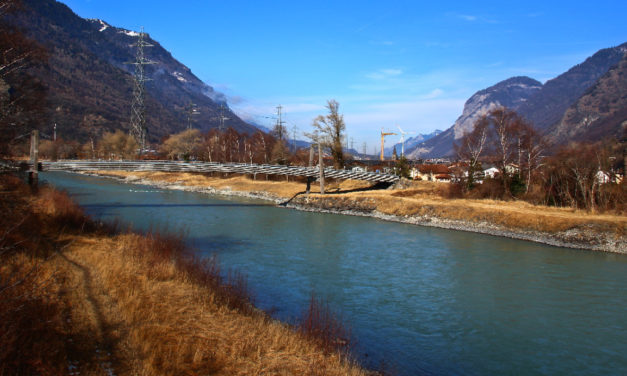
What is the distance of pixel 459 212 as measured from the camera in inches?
1331

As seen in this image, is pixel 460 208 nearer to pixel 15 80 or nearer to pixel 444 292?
pixel 444 292

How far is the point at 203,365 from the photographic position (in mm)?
6703

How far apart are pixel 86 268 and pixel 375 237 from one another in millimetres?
19829

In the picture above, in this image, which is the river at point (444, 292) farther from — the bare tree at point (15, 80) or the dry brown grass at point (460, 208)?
the bare tree at point (15, 80)

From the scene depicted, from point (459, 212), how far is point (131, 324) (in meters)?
29.9

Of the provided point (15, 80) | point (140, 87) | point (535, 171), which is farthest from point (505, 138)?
point (140, 87)

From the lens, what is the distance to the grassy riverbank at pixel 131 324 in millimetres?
6035

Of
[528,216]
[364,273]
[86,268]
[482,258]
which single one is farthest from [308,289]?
[528,216]

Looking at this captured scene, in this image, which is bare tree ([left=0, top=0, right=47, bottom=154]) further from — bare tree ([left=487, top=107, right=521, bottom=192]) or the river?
bare tree ([left=487, top=107, right=521, bottom=192])

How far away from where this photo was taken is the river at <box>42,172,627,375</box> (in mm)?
10812

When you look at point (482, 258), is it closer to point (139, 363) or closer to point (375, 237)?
point (375, 237)

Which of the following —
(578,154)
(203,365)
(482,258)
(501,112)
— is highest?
(501,112)

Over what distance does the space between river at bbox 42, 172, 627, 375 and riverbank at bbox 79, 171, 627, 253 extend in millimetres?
1722

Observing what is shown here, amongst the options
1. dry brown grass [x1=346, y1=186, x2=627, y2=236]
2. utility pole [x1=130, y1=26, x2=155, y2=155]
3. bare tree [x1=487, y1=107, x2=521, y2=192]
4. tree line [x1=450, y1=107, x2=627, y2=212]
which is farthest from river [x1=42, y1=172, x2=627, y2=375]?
utility pole [x1=130, y1=26, x2=155, y2=155]
